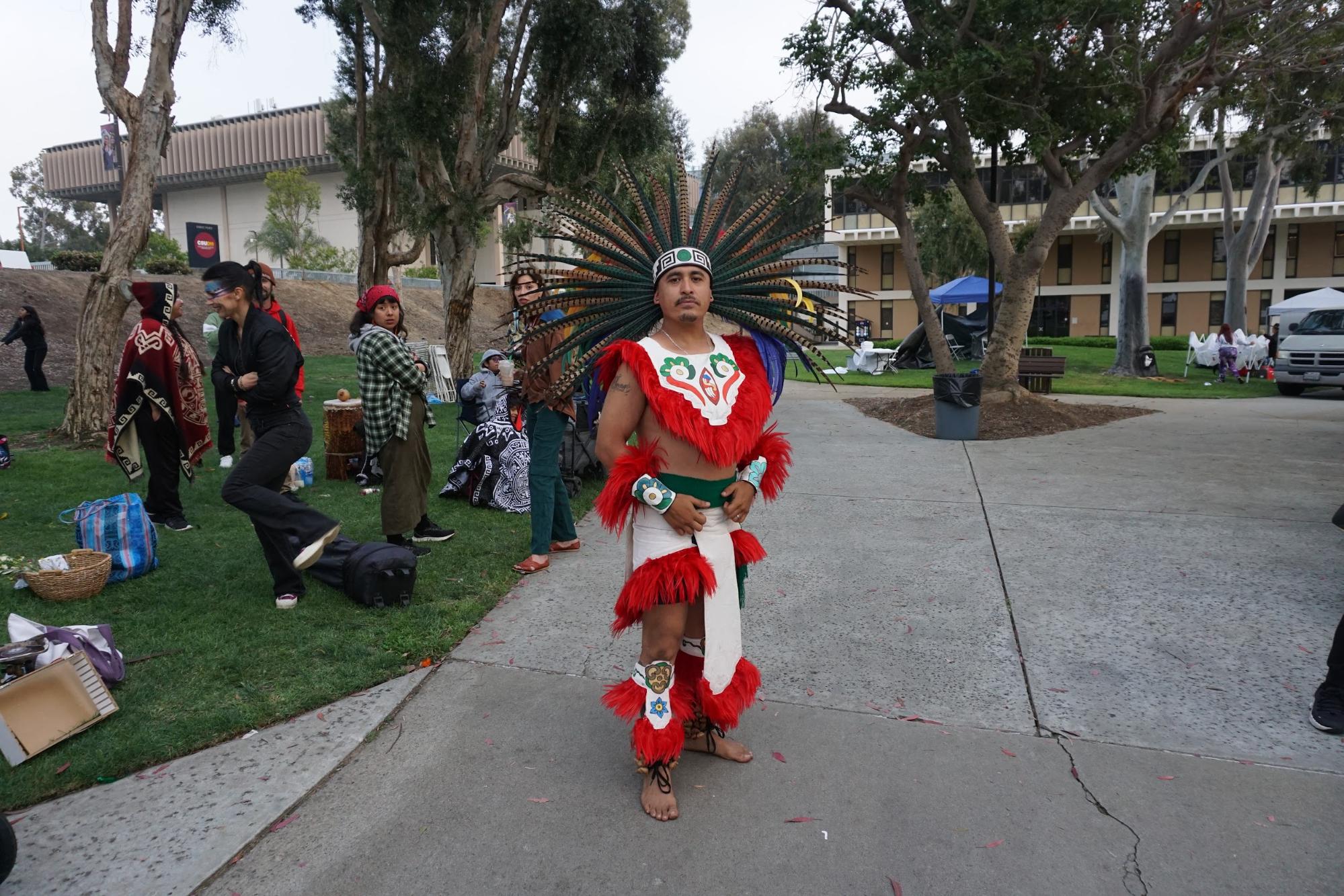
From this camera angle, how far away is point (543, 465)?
546 centimetres

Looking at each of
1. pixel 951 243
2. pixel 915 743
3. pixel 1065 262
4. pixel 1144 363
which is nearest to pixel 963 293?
pixel 1144 363

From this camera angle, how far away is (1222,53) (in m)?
10.1

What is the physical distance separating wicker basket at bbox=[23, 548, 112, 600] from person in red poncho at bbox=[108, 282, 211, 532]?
1.44 m

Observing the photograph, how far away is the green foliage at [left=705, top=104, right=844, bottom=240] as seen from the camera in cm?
352

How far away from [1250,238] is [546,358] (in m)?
28.0

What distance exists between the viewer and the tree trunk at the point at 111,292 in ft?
30.8

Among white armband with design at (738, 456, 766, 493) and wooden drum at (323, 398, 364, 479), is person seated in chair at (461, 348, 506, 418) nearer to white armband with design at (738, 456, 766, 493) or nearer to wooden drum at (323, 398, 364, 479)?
wooden drum at (323, 398, 364, 479)

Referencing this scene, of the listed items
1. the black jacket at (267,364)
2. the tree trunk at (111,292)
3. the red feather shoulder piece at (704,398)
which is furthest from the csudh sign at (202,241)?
the red feather shoulder piece at (704,398)

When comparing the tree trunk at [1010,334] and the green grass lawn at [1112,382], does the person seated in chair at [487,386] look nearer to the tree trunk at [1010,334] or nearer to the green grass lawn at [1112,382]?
the tree trunk at [1010,334]

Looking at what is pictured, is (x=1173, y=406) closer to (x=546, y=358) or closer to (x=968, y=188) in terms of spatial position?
(x=968, y=188)

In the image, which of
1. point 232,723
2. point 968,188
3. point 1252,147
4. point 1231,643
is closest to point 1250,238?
point 1252,147

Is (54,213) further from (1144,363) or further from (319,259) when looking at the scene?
(1144,363)

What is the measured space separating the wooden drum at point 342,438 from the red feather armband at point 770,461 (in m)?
5.72

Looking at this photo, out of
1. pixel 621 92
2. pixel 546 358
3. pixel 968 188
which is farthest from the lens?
pixel 621 92
